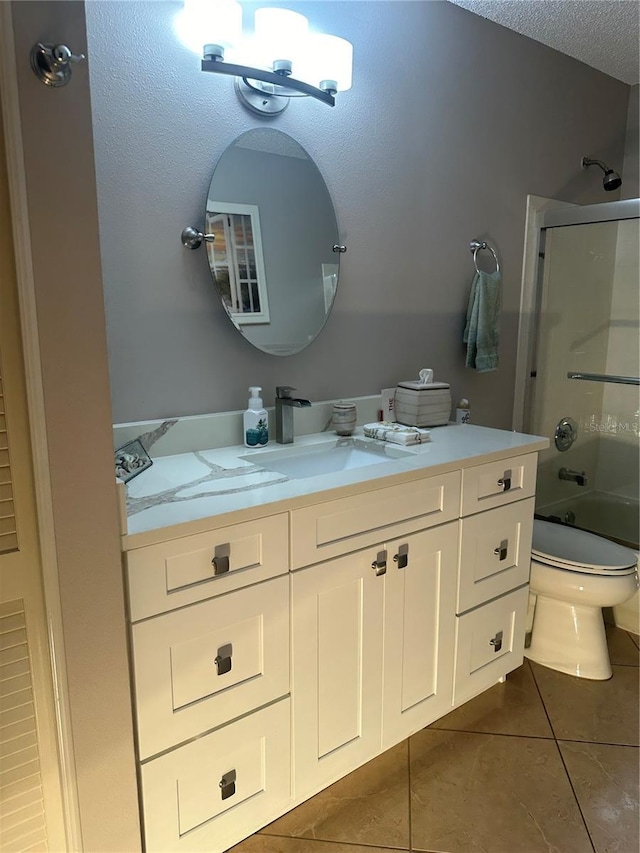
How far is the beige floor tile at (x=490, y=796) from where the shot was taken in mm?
1514

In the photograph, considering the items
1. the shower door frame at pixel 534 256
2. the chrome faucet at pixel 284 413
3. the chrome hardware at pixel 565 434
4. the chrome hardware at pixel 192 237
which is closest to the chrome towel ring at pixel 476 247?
the shower door frame at pixel 534 256

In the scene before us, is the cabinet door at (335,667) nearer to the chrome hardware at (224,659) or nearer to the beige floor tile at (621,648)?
the chrome hardware at (224,659)

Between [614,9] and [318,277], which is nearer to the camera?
[318,277]

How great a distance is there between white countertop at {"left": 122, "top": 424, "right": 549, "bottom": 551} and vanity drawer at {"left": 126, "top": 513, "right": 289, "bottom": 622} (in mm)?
26

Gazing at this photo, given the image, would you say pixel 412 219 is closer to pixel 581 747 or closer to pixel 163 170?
pixel 163 170

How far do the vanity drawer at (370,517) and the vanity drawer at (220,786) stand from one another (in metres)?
0.38

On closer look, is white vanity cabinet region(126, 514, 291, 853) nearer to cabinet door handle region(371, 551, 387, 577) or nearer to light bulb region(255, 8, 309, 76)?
cabinet door handle region(371, 551, 387, 577)

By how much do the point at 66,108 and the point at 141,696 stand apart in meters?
1.05

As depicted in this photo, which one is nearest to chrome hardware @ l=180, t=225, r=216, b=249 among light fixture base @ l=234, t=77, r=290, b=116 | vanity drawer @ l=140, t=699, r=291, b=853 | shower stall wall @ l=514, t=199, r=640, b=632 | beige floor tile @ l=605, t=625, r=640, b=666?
Answer: light fixture base @ l=234, t=77, r=290, b=116

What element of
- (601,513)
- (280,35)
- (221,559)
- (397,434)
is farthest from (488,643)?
(280,35)

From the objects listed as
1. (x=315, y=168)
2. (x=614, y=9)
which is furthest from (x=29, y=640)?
(x=614, y=9)

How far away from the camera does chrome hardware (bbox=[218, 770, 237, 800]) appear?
Answer: 4.46 ft

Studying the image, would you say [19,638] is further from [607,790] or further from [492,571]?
[607,790]

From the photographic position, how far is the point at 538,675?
217 centimetres
